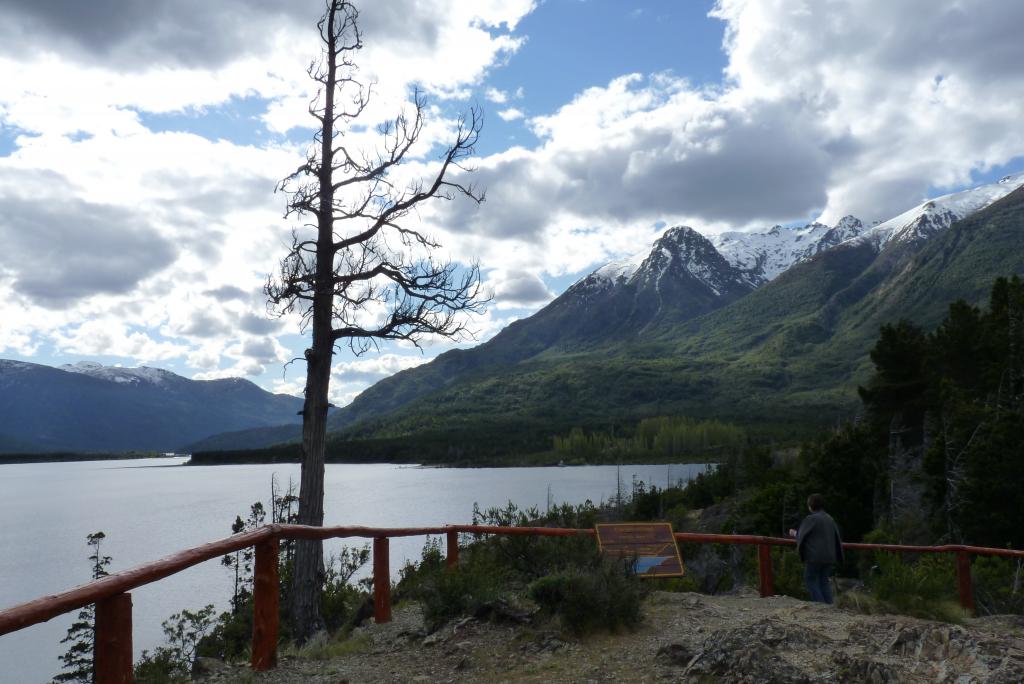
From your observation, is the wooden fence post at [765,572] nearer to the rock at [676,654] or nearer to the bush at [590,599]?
the bush at [590,599]

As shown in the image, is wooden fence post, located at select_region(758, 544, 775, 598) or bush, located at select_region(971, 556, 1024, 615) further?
bush, located at select_region(971, 556, 1024, 615)

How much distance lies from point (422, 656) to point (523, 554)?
8.33 ft

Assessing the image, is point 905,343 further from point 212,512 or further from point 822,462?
point 212,512

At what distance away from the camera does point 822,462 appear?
33.4 meters

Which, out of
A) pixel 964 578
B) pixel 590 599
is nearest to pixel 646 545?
pixel 590 599

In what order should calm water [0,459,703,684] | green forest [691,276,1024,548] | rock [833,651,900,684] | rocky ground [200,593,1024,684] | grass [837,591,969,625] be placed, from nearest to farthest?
1. rock [833,651,900,684]
2. rocky ground [200,593,1024,684]
3. grass [837,591,969,625]
4. green forest [691,276,1024,548]
5. calm water [0,459,703,684]

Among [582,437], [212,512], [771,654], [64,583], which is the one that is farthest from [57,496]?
[771,654]

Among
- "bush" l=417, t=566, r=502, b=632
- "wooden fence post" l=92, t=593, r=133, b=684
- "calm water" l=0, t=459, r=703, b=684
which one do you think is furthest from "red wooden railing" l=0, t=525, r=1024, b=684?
"calm water" l=0, t=459, r=703, b=684

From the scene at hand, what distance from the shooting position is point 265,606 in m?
5.84

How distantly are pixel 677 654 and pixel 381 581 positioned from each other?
303cm

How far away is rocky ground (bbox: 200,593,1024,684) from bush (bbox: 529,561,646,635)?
125mm

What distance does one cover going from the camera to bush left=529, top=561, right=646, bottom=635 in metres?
6.87

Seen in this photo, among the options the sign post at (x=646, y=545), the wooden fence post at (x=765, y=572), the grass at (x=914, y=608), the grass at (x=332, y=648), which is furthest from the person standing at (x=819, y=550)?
the grass at (x=332, y=648)

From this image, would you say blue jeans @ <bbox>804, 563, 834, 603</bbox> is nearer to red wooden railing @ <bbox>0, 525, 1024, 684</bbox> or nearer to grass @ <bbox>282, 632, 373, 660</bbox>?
red wooden railing @ <bbox>0, 525, 1024, 684</bbox>
